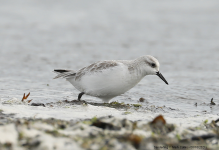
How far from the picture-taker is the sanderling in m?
6.11

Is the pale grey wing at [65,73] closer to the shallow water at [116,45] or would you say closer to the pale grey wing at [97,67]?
the pale grey wing at [97,67]

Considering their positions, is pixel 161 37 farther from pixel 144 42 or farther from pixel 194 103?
pixel 194 103

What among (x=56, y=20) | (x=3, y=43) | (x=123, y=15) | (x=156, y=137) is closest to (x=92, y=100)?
(x=156, y=137)

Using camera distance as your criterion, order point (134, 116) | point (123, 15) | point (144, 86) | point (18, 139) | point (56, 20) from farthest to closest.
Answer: point (123, 15), point (56, 20), point (144, 86), point (134, 116), point (18, 139)

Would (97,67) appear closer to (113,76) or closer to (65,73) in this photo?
(113,76)

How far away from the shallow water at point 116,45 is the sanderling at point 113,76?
0.75 metres

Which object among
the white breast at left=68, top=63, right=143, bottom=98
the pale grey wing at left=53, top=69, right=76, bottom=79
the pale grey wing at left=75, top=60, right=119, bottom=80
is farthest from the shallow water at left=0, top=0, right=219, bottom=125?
the white breast at left=68, top=63, right=143, bottom=98

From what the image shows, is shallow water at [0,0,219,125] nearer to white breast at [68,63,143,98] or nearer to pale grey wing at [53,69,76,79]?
pale grey wing at [53,69,76,79]

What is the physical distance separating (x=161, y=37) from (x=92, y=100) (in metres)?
8.47

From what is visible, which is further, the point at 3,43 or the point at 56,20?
the point at 56,20

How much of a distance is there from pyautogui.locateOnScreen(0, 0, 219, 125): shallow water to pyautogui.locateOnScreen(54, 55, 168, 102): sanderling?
75 centimetres

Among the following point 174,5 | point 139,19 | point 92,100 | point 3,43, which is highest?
point 174,5

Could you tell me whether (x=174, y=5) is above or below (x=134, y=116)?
above

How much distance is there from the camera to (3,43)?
1276 cm
